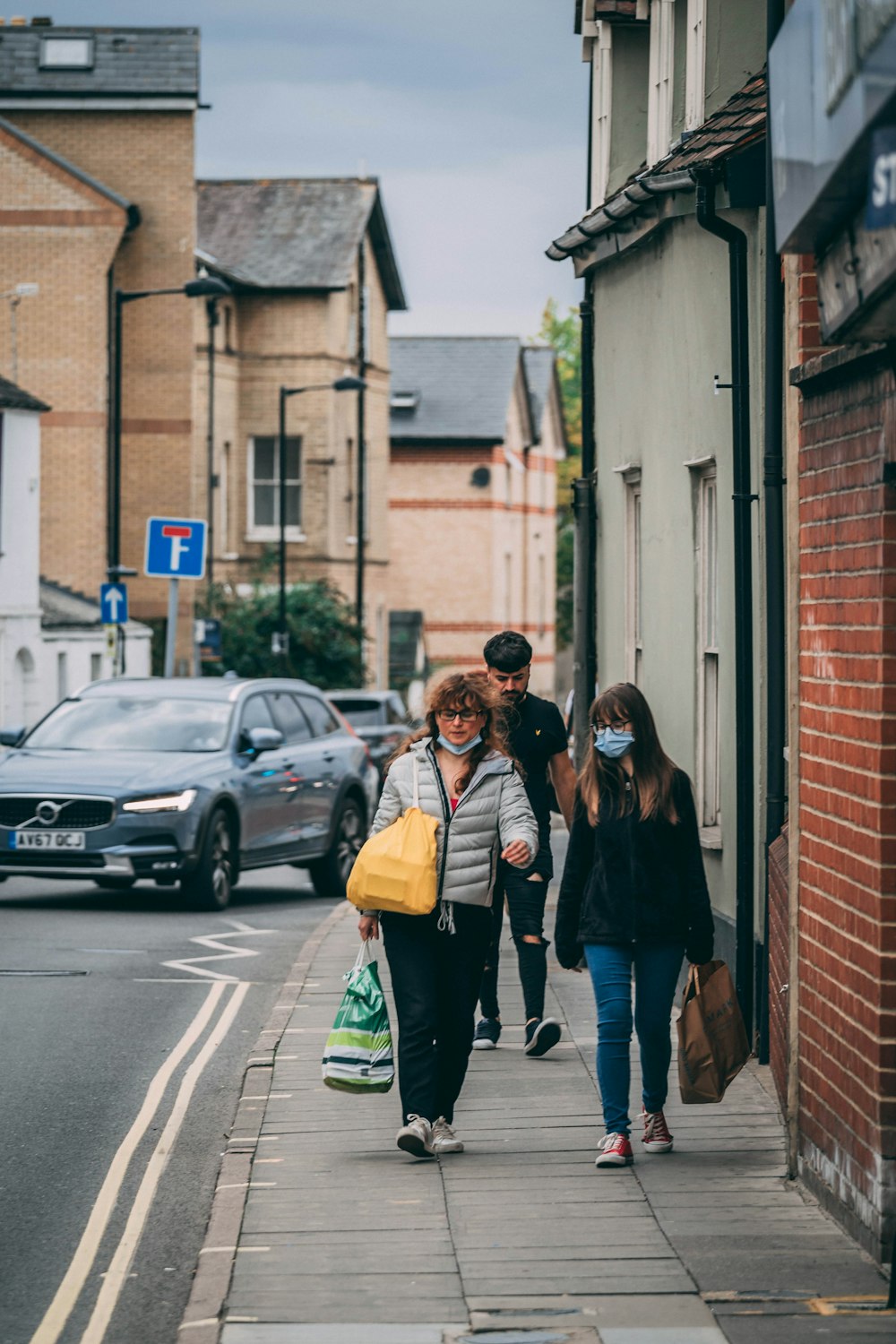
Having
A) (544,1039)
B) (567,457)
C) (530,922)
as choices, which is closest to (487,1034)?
(544,1039)

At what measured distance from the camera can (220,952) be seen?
14.6 meters

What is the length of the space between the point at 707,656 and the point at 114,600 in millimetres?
18334

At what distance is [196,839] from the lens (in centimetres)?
1681

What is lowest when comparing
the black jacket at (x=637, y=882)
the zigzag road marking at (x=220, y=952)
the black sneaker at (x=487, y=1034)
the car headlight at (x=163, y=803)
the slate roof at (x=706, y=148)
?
the zigzag road marking at (x=220, y=952)

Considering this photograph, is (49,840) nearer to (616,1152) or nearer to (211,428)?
(616,1152)

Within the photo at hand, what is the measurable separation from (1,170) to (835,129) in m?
40.9

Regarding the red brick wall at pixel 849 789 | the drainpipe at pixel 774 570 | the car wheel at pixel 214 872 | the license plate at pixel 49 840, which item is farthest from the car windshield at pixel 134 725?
the red brick wall at pixel 849 789

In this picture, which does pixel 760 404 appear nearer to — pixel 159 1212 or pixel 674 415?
pixel 674 415

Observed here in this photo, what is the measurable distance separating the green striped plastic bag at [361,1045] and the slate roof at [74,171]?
125 feet

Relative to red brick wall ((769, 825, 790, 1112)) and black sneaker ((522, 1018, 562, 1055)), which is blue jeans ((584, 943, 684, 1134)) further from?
black sneaker ((522, 1018, 562, 1055))

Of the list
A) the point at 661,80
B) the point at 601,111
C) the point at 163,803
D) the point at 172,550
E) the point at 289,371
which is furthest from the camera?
the point at 289,371

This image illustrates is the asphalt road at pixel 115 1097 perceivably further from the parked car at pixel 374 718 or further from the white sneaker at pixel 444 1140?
the parked car at pixel 374 718

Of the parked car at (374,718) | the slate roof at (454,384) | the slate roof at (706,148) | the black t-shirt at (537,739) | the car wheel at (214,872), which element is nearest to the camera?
the black t-shirt at (537,739)

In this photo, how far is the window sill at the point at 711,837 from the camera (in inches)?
453
